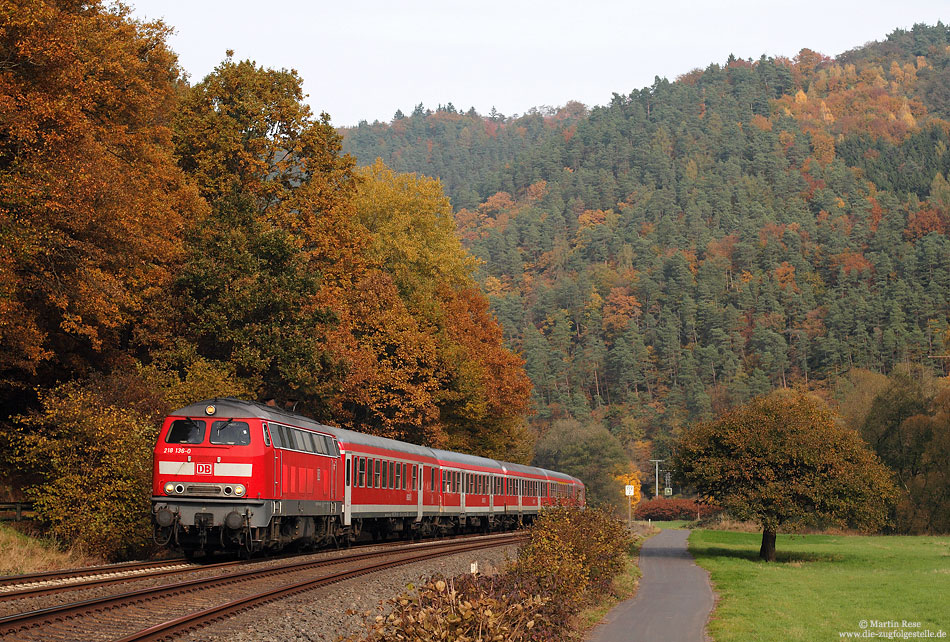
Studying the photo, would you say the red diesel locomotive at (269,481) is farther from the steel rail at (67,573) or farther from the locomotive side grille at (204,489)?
the steel rail at (67,573)

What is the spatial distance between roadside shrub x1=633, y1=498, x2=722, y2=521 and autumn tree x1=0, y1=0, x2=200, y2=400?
3579 inches

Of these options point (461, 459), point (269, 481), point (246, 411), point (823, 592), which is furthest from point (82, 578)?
point (461, 459)

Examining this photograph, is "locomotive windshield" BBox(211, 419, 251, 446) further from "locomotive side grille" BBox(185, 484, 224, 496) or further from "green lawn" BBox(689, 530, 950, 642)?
"green lawn" BBox(689, 530, 950, 642)

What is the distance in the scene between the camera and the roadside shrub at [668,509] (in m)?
119

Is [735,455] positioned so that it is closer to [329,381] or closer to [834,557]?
[834,557]

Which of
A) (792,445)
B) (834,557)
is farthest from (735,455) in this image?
(834,557)

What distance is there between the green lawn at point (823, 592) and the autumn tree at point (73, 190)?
61.2ft

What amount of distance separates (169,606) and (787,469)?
89.2 ft

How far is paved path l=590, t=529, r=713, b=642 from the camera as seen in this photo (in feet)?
58.5

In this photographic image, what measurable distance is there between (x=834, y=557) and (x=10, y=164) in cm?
3379

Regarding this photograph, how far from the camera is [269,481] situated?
2444cm

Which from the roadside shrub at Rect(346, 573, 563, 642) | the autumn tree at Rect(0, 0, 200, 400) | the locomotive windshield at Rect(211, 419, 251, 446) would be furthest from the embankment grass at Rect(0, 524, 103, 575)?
the roadside shrub at Rect(346, 573, 563, 642)

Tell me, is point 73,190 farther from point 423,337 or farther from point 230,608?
point 423,337

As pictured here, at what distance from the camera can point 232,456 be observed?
24.0m
